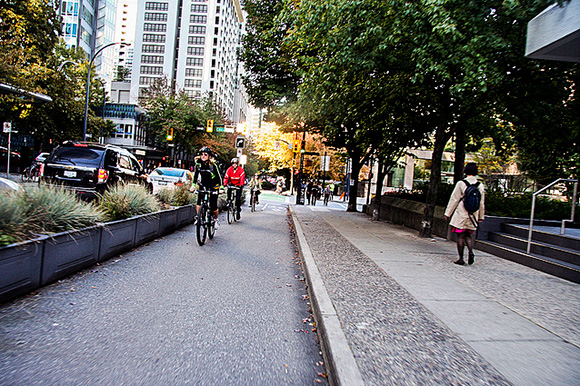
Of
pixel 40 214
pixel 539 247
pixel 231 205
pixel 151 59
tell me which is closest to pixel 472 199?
pixel 539 247

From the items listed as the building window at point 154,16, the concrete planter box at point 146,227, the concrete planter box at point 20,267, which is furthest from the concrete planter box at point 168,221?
the building window at point 154,16

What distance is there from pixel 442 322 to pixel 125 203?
589cm

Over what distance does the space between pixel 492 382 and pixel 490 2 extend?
8.51 m

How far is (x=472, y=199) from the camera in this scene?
283 inches

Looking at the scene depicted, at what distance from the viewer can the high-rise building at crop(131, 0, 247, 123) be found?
309 feet

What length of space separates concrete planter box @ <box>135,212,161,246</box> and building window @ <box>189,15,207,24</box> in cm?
9733

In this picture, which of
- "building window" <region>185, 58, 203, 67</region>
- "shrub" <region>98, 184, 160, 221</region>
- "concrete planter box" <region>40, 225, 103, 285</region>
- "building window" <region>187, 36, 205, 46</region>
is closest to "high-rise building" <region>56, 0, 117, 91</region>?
"building window" <region>185, 58, 203, 67</region>

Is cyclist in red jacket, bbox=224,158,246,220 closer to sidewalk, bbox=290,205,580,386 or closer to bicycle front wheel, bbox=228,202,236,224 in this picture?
bicycle front wheel, bbox=228,202,236,224

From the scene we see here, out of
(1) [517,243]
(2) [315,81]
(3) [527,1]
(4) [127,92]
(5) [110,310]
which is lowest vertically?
(5) [110,310]

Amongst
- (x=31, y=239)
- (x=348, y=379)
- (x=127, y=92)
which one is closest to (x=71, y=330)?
(x=31, y=239)

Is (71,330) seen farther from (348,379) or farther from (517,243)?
(517,243)

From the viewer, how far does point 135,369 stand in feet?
9.47

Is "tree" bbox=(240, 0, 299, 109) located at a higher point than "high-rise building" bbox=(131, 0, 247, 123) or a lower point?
lower

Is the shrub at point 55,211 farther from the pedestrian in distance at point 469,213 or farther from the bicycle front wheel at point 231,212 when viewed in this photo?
the bicycle front wheel at point 231,212
